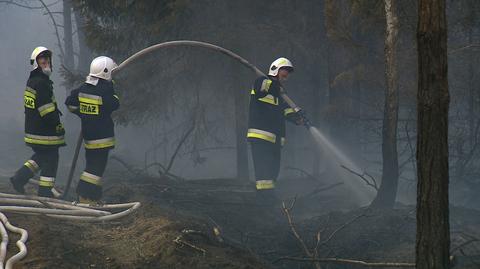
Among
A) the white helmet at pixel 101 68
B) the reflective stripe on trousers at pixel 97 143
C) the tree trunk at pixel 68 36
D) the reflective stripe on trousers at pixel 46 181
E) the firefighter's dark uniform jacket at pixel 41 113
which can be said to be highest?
the tree trunk at pixel 68 36

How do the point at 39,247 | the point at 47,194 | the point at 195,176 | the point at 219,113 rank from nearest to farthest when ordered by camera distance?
the point at 39,247, the point at 47,194, the point at 219,113, the point at 195,176

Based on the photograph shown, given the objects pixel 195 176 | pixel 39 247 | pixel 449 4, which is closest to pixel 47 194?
pixel 39 247

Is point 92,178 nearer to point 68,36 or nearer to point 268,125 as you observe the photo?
point 268,125

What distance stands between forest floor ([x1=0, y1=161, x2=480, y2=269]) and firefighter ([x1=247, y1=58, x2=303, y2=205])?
35 cm

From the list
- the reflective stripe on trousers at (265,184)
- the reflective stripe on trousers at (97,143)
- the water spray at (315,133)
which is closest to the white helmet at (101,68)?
the reflective stripe on trousers at (97,143)

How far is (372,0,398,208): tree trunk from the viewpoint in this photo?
8383 millimetres

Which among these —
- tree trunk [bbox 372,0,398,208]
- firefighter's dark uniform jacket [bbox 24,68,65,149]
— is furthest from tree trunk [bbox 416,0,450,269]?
firefighter's dark uniform jacket [bbox 24,68,65,149]

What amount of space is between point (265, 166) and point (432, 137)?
5989mm

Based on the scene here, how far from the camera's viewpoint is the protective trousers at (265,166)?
9836 mm

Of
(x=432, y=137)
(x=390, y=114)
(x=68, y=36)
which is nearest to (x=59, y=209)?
(x=390, y=114)

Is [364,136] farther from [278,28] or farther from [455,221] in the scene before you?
[455,221]

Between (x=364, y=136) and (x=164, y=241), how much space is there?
26.3ft

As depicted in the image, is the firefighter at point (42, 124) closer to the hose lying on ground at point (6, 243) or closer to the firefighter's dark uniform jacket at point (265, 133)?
the hose lying on ground at point (6, 243)

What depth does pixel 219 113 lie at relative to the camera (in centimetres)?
1496
